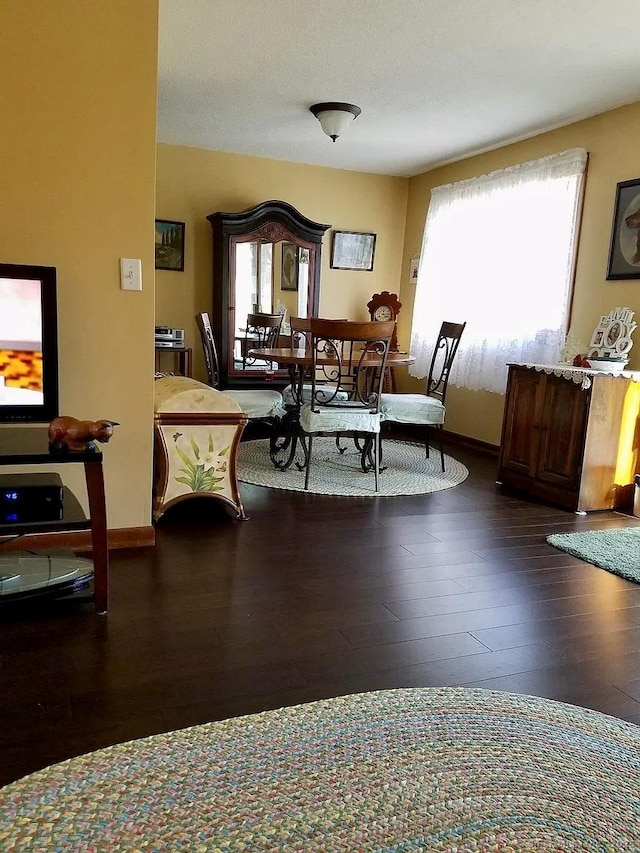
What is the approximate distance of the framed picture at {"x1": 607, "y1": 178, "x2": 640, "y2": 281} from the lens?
3801 mm

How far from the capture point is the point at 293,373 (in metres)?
4.10

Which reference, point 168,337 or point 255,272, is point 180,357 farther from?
point 255,272

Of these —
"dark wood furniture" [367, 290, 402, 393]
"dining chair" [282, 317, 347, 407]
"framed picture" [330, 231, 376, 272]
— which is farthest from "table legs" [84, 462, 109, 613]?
"framed picture" [330, 231, 376, 272]

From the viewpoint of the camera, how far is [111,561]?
2574mm

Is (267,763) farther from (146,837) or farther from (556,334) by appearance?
(556,334)

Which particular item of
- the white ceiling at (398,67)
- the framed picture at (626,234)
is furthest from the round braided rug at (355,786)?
the framed picture at (626,234)

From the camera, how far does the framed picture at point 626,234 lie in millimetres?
3801

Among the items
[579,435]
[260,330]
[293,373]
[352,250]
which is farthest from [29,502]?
[352,250]

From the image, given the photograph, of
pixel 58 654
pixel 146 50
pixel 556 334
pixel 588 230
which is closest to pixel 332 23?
pixel 146 50

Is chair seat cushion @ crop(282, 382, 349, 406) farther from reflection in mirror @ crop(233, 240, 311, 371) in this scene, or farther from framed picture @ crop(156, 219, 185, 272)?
framed picture @ crop(156, 219, 185, 272)

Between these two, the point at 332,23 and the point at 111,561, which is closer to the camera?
the point at 111,561

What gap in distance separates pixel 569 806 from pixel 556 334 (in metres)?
3.56

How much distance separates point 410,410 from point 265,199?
8.95 ft

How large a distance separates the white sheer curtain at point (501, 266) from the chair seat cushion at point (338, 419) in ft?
5.06
